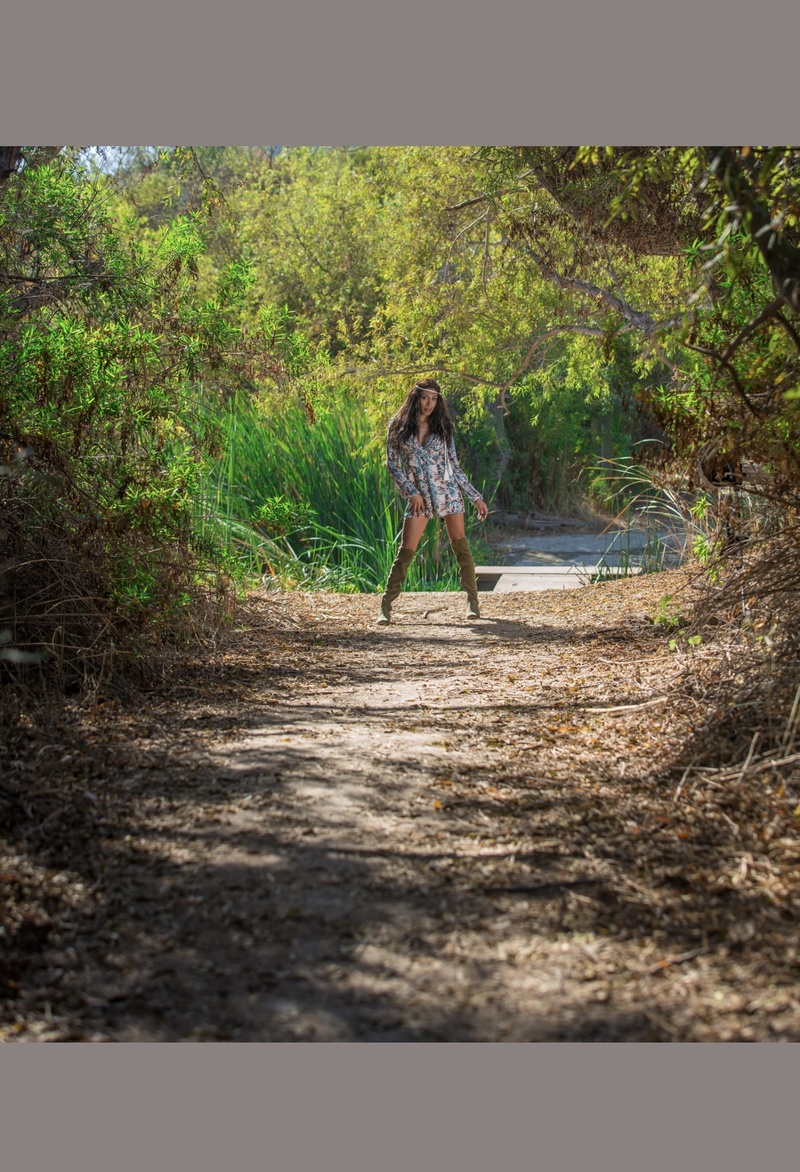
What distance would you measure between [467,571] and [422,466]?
91 centimetres

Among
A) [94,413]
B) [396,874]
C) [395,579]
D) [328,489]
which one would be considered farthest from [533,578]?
[396,874]

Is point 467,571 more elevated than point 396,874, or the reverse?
point 467,571

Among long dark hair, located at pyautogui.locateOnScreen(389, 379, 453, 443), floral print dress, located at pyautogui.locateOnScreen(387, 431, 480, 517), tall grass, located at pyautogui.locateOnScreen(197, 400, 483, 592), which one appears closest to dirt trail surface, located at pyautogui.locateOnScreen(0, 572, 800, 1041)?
floral print dress, located at pyautogui.locateOnScreen(387, 431, 480, 517)

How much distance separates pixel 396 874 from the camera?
11.7ft

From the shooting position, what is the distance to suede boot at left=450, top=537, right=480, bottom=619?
8883mm

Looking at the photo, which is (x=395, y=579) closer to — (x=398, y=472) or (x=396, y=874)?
(x=398, y=472)

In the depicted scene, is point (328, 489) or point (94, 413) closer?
point (94, 413)

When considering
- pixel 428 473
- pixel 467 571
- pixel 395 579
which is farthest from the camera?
pixel 467 571

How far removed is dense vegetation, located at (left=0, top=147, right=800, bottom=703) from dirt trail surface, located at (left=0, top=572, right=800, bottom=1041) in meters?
0.77

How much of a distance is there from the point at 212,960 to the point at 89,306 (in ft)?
13.6

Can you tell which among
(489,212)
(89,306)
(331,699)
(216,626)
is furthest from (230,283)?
(489,212)

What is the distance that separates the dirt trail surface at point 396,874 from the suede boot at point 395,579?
281cm

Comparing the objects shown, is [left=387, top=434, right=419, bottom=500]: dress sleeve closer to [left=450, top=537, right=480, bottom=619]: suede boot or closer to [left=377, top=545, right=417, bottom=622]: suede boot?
[left=377, top=545, right=417, bottom=622]: suede boot

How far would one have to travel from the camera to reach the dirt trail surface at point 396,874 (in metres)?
2.80
